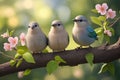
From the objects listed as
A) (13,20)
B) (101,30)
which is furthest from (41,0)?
(101,30)

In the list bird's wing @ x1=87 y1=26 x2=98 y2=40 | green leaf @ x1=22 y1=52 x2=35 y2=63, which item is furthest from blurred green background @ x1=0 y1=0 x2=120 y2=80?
green leaf @ x1=22 y1=52 x2=35 y2=63

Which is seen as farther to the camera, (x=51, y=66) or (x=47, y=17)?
(x=47, y=17)

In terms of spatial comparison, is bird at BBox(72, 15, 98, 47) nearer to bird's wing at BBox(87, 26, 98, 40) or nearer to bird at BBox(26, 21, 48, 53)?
bird's wing at BBox(87, 26, 98, 40)

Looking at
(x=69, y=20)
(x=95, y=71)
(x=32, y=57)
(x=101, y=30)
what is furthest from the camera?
(x=69, y=20)

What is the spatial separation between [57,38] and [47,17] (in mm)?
2773

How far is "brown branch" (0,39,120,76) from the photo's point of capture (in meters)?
1.44

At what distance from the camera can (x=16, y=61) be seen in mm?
1464

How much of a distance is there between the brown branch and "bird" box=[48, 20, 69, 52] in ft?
0.10

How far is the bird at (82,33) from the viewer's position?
4.92ft

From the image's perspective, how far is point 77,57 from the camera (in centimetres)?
145

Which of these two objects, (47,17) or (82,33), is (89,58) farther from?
(47,17)

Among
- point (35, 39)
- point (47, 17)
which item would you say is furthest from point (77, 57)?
point (47, 17)

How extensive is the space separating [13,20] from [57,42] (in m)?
2.82

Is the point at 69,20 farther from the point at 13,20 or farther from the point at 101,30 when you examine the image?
the point at 101,30
